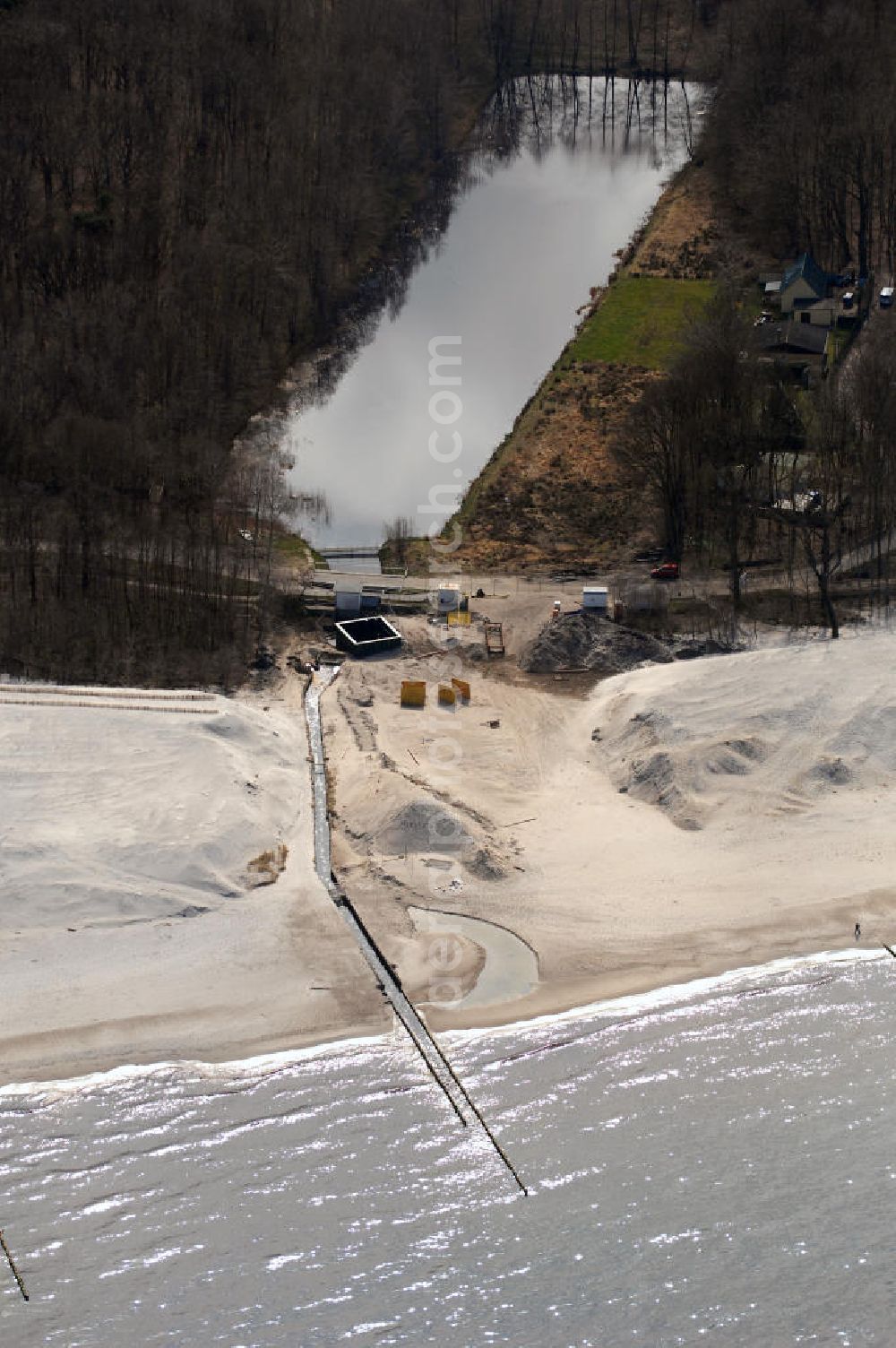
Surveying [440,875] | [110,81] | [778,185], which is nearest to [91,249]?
[110,81]

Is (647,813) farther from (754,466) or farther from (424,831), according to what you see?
(754,466)

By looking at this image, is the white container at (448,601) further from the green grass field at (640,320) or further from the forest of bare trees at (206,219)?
the green grass field at (640,320)

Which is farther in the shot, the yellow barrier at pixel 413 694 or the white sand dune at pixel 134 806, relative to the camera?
the yellow barrier at pixel 413 694

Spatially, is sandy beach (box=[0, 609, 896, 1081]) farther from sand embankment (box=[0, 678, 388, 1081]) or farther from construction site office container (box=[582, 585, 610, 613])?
construction site office container (box=[582, 585, 610, 613])

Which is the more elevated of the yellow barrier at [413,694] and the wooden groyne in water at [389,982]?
the yellow barrier at [413,694]

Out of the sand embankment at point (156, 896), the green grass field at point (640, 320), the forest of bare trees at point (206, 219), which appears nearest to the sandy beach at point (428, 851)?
the sand embankment at point (156, 896)

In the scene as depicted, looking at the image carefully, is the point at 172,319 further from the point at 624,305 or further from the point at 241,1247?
the point at 241,1247
